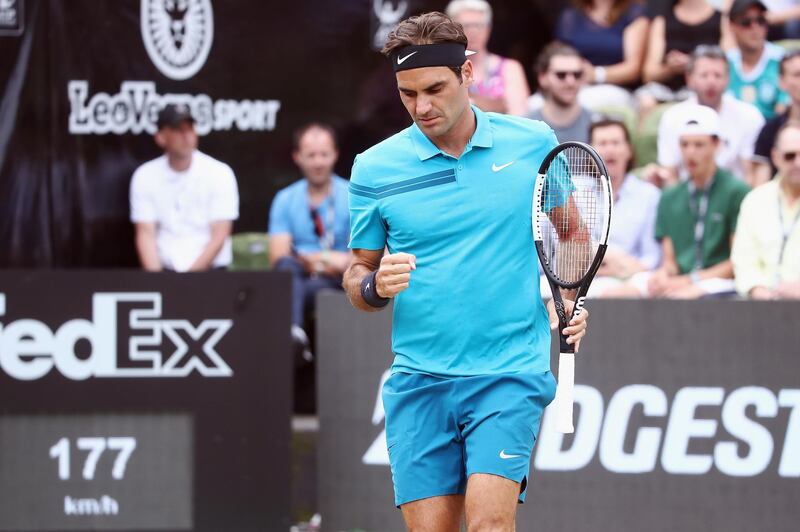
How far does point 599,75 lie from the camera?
9.23 m

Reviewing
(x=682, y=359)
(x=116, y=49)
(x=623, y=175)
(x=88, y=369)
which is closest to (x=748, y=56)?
(x=623, y=175)

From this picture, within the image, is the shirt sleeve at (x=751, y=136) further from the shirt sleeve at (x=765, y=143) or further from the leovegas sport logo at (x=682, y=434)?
the leovegas sport logo at (x=682, y=434)

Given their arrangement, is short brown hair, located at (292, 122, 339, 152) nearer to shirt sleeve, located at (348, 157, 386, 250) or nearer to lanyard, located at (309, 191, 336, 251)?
lanyard, located at (309, 191, 336, 251)

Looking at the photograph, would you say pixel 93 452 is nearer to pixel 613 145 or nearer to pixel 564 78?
pixel 613 145

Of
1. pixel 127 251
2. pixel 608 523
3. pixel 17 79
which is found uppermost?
pixel 17 79

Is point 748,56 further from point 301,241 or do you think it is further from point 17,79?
point 17,79

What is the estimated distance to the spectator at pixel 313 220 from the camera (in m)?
8.36

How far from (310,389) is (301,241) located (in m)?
0.97

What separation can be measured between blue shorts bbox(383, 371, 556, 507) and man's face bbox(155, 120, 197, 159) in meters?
4.54

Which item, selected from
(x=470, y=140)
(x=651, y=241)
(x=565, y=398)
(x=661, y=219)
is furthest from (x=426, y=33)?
(x=651, y=241)

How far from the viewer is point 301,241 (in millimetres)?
8578

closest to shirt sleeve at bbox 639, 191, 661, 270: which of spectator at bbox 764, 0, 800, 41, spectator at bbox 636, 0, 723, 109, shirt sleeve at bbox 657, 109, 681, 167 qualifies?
shirt sleeve at bbox 657, 109, 681, 167

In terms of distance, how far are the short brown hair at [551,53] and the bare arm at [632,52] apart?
1.76ft

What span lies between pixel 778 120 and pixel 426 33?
187 inches
